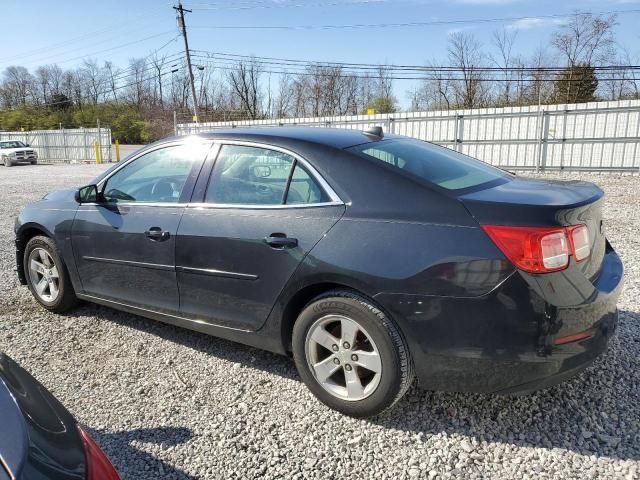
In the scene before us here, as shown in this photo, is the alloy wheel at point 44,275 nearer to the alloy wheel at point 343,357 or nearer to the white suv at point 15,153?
the alloy wheel at point 343,357

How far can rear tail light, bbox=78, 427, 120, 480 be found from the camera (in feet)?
4.74

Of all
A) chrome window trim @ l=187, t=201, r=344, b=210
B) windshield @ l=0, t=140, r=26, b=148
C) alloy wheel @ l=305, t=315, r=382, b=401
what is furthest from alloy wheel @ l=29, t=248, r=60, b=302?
windshield @ l=0, t=140, r=26, b=148

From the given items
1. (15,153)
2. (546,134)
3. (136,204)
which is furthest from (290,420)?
(15,153)

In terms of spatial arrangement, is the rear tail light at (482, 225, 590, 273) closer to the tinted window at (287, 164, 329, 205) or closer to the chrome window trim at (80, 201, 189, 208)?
the tinted window at (287, 164, 329, 205)

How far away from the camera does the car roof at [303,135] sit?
2.96 metres

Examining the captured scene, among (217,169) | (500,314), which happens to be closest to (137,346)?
(217,169)

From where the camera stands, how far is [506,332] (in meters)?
2.24

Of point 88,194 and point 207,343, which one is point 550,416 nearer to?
point 207,343

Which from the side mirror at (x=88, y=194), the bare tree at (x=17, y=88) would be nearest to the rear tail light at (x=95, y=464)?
the side mirror at (x=88, y=194)

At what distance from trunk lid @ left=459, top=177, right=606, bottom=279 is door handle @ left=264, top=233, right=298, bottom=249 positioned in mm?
926

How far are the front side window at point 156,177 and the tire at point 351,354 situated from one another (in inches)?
53.4

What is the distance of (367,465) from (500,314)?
955 millimetres

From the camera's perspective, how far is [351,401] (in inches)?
104

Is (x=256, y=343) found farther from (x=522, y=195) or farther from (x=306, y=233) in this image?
(x=522, y=195)
